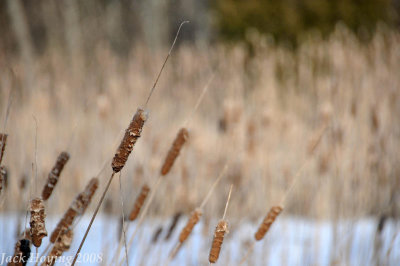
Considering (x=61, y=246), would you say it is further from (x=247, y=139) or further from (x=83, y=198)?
(x=247, y=139)

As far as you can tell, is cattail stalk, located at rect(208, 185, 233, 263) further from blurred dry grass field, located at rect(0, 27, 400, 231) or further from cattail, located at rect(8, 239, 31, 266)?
blurred dry grass field, located at rect(0, 27, 400, 231)

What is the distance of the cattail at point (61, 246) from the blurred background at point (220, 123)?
13cm

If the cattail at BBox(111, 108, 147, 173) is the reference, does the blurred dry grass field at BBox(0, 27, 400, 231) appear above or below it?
above

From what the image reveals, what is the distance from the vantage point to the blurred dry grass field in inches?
79.8

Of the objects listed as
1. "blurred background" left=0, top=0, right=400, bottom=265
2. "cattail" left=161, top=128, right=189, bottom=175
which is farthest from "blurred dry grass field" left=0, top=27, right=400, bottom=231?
"cattail" left=161, top=128, right=189, bottom=175

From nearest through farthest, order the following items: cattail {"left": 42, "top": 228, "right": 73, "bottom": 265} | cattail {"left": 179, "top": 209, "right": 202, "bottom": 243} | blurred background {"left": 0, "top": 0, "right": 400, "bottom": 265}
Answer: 1. cattail {"left": 42, "top": 228, "right": 73, "bottom": 265}
2. cattail {"left": 179, "top": 209, "right": 202, "bottom": 243}
3. blurred background {"left": 0, "top": 0, "right": 400, "bottom": 265}

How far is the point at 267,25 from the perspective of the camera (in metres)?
7.60

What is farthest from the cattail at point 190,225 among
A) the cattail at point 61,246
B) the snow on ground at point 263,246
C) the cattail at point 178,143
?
the snow on ground at point 263,246

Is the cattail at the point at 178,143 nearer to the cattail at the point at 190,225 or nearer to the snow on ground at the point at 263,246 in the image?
the cattail at the point at 190,225

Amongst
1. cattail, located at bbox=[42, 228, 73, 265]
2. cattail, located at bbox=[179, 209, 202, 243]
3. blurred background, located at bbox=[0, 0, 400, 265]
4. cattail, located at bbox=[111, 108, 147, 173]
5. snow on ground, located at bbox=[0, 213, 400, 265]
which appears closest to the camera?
cattail, located at bbox=[111, 108, 147, 173]

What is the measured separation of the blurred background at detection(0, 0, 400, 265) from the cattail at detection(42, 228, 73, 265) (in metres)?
0.13

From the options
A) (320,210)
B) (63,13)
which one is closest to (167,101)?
(320,210)

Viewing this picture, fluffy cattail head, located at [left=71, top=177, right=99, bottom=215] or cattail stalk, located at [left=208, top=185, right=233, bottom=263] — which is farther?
fluffy cattail head, located at [left=71, top=177, right=99, bottom=215]

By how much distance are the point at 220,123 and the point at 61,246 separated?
3.86ft
